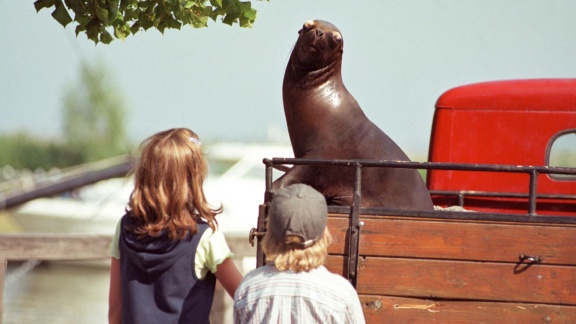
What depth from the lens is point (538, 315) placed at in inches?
142

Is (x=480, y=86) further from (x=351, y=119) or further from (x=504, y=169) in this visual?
(x=504, y=169)

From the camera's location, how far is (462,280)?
3652mm

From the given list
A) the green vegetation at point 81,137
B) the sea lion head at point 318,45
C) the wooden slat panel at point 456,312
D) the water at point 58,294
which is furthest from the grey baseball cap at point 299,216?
the green vegetation at point 81,137

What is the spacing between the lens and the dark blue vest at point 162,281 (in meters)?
3.18

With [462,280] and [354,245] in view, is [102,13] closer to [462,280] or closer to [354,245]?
[354,245]

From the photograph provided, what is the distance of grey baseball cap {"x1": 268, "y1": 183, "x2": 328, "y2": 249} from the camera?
292 centimetres

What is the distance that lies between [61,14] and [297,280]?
8.09 feet

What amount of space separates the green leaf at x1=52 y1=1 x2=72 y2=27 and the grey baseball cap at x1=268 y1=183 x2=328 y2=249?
88.1 inches

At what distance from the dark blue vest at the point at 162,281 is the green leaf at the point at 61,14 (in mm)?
1909

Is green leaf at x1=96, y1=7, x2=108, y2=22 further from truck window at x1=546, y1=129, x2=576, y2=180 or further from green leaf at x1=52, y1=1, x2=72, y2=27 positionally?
truck window at x1=546, y1=129, x2=576, y2=180

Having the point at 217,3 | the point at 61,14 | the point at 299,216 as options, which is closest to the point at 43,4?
the point at 61,14

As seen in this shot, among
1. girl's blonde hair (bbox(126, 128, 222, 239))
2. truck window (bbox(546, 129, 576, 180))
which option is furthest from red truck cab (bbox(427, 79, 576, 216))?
girl's blonde hair (bbox(126, 128, 222, 239))

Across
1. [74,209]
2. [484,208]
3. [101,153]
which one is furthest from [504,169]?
[101,153]

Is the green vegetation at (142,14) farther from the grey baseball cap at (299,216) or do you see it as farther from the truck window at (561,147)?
the truck window at (561,147)
